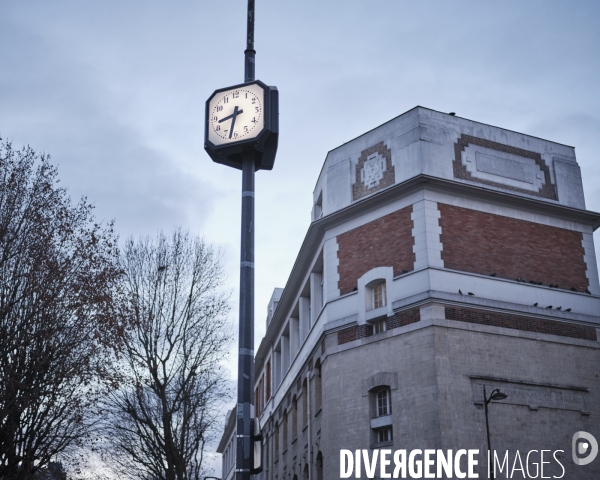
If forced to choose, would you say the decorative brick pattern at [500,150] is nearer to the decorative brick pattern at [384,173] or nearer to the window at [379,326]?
the decorative brick pattern at [384,173]

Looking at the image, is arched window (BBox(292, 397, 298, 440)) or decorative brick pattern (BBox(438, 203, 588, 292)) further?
arched window (BBox(292, 397, 298, 440))

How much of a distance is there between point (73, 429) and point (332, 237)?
12027 mm

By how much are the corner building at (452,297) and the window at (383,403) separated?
0.04 m

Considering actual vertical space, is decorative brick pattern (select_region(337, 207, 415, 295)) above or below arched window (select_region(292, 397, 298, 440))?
above

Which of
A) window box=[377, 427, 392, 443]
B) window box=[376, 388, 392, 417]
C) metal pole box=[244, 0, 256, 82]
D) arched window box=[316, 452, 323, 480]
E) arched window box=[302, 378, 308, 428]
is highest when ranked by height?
metal pole box=[244, 0, 256, 82]

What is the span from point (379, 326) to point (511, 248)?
5.25 meters

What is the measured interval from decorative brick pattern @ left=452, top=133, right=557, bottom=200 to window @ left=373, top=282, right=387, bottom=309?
4.59 metres

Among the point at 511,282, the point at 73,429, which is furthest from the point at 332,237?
the point at 73,429

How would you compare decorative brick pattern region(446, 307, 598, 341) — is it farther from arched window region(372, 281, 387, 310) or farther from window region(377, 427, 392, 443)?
window region(377, 427, 392, 443)

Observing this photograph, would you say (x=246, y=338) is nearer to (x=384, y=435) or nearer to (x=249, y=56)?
(x=249, y=56)

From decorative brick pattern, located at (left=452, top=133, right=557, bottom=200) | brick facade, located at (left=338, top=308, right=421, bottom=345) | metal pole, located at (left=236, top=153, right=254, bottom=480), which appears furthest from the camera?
decorative brick pattern, located at (left=452, top=133, right=557, bottom=200)

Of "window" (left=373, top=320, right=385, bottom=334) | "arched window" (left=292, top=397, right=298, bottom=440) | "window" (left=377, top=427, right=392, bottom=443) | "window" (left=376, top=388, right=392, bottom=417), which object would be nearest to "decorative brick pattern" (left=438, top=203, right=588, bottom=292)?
"window" (left=373, top=320, right=385, bottom=334)

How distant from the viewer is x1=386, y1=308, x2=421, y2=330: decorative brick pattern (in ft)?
77.9

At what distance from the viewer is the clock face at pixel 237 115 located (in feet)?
34.0
